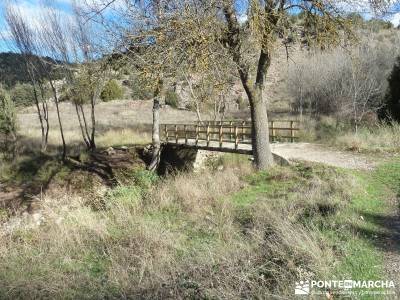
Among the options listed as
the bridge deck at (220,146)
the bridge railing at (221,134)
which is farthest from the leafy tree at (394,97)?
the bridge deck at (220,146)

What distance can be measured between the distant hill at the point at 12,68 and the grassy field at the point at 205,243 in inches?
665

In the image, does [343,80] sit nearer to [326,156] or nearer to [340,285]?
[326,156]

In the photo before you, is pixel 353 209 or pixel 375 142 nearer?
pixel 353 209

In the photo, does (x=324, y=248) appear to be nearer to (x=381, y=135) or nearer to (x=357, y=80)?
(x=381, y=135)

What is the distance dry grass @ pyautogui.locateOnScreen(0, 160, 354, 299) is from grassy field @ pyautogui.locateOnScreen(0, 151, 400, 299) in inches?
0.7

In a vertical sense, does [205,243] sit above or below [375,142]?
below

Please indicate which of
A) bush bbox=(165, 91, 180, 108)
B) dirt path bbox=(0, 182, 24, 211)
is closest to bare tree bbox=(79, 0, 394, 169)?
dirt path bbox=(0, 182, 24, 211)

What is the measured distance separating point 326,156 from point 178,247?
1006cm

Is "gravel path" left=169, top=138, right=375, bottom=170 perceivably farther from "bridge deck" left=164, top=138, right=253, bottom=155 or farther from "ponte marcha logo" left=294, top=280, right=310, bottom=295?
"ponte marcha logo" left=294, top=280, right=310, bottom=295

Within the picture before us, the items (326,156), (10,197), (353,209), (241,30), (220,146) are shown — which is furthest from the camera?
(220,146)

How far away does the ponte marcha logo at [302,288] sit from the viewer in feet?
14.6

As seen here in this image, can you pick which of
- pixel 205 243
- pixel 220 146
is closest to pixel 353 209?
pixel 205 243

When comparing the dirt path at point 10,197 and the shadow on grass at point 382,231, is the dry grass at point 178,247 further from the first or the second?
the dirt path at point 10,197

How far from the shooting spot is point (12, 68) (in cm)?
2684
